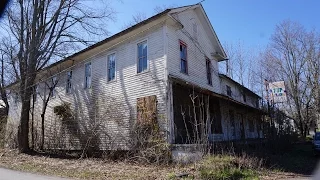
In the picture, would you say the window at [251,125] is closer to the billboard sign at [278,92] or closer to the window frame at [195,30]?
the billboard sign at [278,92]

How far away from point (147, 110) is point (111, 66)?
4.50m

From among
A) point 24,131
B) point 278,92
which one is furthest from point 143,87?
point 278,92

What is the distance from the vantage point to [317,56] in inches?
1469

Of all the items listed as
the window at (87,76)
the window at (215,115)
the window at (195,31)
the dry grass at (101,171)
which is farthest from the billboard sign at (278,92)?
the dry grass at (101,171)

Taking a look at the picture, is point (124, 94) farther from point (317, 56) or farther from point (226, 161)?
point (317, 56)

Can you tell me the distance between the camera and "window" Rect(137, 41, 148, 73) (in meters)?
14.9

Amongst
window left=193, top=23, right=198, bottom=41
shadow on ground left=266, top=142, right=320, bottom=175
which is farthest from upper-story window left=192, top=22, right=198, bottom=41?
shadow on ground left=266, top=142, right=320, bottom=175

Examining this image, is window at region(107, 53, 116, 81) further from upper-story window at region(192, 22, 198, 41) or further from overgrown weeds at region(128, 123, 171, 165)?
upper-story window at region(192, 22, 198, 41)

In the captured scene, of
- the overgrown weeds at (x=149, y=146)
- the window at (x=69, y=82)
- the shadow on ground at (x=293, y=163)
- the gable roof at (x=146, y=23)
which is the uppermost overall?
the gable roof at (x=146, y=23)

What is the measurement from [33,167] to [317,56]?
3746cm

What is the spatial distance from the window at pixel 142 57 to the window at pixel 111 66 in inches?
82.3

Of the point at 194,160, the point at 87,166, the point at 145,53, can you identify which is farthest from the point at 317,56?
the point at 87,166

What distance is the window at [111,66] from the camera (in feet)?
54.4

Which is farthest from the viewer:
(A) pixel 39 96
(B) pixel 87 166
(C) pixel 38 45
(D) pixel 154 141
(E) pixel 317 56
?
(E) pixel 317 56
